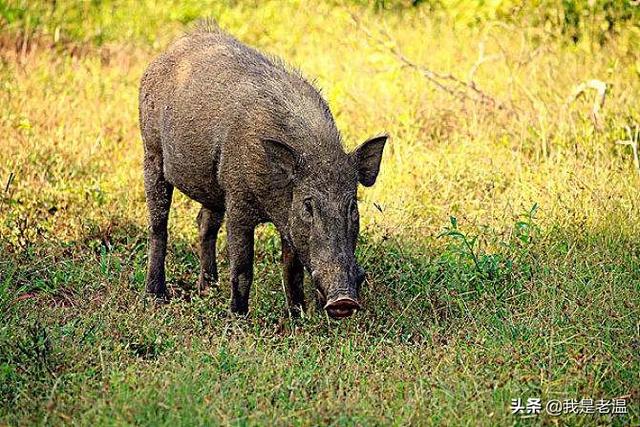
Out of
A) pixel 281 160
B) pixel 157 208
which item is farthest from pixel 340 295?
pixel 157 208

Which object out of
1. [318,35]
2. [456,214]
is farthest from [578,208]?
[318,35]

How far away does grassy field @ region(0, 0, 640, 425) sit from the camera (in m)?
4.68

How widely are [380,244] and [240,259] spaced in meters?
1.16

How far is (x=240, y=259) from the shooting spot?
5898 mm

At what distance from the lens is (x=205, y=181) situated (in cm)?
604

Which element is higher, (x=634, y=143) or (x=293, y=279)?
(x=634, y=143)

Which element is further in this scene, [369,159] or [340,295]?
[369,159]

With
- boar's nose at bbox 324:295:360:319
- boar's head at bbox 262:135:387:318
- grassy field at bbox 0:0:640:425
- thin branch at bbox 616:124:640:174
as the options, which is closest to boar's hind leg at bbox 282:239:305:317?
grassy field at bbox 0:0:640:425

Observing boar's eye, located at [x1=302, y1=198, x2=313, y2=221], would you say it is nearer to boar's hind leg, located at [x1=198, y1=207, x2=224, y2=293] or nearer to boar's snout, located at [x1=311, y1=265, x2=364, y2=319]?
boar's snout, located at [x1=311, y1=265, x2=364, y2=319]

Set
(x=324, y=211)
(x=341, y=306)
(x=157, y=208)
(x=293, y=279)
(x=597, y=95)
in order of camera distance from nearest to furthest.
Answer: (x=341, y=306) → (x=324, y=211) → (x=293, y=279) → (x=157, y=208) → (x=597, y=95)

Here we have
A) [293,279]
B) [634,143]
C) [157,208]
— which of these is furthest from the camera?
[634,143]

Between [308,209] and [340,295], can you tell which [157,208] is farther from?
[340,295]

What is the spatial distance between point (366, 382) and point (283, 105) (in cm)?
168

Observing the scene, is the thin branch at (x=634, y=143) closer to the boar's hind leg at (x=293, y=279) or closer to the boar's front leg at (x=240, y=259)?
the boar's hind leg at (x=293, y=279)
